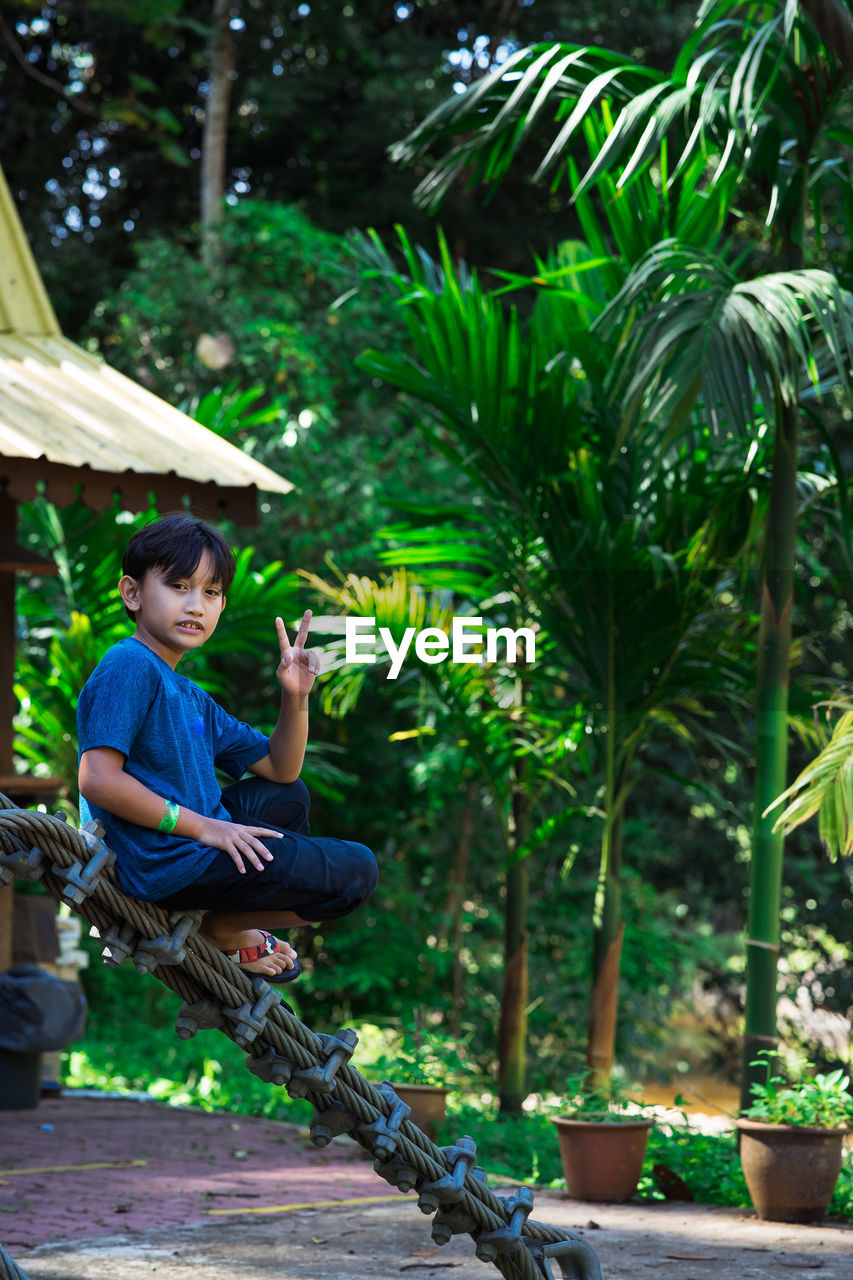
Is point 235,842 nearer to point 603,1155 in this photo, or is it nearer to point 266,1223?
point 266,1223

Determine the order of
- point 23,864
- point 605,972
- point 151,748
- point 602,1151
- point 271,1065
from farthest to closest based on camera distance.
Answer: point 605,972 < point 602,1151 < point 271,1065 < point 151,748 < point 23,864

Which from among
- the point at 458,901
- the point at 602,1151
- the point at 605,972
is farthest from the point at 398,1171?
the point at 458,901

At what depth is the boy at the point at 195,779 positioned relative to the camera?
8.30 ft

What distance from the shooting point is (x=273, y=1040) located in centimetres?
280

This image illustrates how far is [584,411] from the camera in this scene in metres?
6.10

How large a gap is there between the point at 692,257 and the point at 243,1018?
3.50m

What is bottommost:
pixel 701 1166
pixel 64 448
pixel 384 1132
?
pixel 701 1166

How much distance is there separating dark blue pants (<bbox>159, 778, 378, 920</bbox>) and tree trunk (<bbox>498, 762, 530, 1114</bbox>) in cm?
439

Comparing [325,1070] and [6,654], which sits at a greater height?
[6,654]

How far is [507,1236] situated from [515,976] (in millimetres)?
3909

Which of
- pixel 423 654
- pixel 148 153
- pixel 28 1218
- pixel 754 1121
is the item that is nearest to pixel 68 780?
pixel 423 654

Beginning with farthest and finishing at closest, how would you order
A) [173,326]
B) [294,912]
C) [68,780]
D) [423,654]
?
[173,326] → [68,780] → [423,654] → [294,912]

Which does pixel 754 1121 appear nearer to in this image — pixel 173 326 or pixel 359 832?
pixel 359 832

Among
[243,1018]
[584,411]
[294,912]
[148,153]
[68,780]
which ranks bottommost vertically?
[243,1018]
